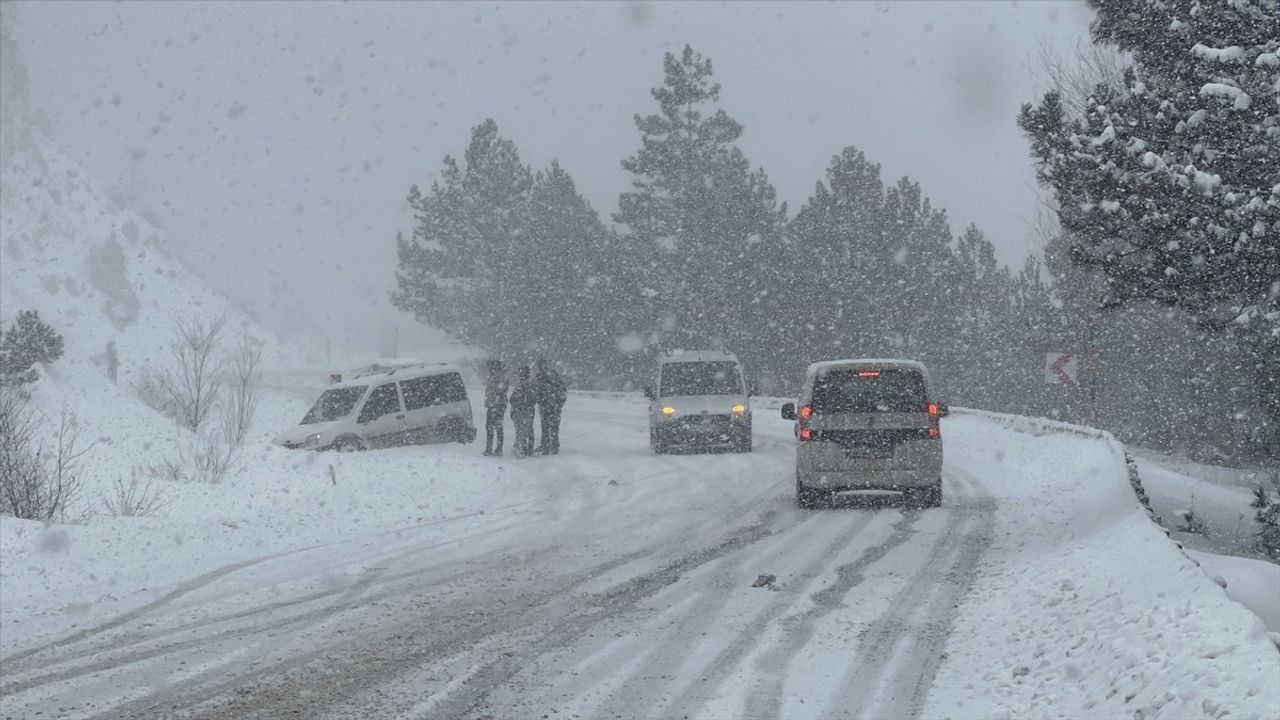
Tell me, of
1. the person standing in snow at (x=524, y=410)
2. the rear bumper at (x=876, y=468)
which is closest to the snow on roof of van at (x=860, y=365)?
the rear bumper at (x=876, y=468)

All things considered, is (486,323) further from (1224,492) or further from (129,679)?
(129,679)

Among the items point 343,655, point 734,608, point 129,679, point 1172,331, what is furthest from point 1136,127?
point 1172,331

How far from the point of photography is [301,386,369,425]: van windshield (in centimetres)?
2316

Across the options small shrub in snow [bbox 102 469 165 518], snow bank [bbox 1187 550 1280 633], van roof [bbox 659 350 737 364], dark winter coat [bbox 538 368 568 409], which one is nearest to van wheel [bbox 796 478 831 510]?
snow bank [bbox 1187 550 1280 633]

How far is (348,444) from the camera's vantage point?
883 inches

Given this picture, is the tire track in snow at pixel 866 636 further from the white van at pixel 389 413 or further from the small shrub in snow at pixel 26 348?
the small shrub in snow at pixel 26 348

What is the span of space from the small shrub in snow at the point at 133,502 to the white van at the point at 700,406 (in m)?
11.1

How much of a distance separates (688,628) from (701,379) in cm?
1650

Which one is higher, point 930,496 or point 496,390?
point 496,390

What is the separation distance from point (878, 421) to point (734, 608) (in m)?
6.36

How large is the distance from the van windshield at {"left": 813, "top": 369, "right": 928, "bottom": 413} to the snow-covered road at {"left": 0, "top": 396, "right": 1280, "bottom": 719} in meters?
1.39

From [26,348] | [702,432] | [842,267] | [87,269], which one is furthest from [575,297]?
[87,269]

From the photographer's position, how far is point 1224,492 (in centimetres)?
2106

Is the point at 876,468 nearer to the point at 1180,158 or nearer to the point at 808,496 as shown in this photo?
the point at 808,496
